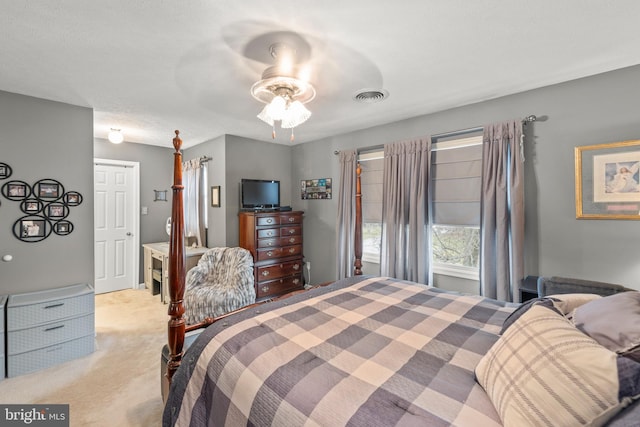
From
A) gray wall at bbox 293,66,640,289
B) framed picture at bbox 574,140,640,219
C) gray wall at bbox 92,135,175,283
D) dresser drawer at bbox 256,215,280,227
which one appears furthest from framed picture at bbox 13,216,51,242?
framed picture at bbox 574,140,640,219

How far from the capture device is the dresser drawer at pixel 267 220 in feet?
12.7

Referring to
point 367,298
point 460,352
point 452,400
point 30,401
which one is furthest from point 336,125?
point 30,401

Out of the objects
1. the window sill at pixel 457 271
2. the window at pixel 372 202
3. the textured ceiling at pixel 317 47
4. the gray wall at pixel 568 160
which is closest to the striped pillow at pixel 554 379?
the textured ceiling at pixel 317 47

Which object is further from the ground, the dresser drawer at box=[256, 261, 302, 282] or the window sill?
the window sill

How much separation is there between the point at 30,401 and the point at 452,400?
2.93 m

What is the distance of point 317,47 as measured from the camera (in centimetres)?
181

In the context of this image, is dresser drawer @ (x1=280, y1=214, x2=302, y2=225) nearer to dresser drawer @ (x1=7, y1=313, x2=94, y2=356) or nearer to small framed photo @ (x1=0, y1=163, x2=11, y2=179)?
dresser drawer @ (x1=7, y1=313, x2=94, y2=356)

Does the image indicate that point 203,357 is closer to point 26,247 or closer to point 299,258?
point 26,247

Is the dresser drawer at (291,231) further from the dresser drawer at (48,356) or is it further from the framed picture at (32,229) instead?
the framed picture at (32,229)

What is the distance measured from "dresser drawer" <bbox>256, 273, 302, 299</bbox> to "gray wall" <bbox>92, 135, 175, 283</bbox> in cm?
236

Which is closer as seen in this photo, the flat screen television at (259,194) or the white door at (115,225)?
the flat screen television at (259,194)

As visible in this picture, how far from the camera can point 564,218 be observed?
233cm

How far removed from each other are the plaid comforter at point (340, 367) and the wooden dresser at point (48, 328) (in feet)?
6.57

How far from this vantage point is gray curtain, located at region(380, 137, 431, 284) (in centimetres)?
308
